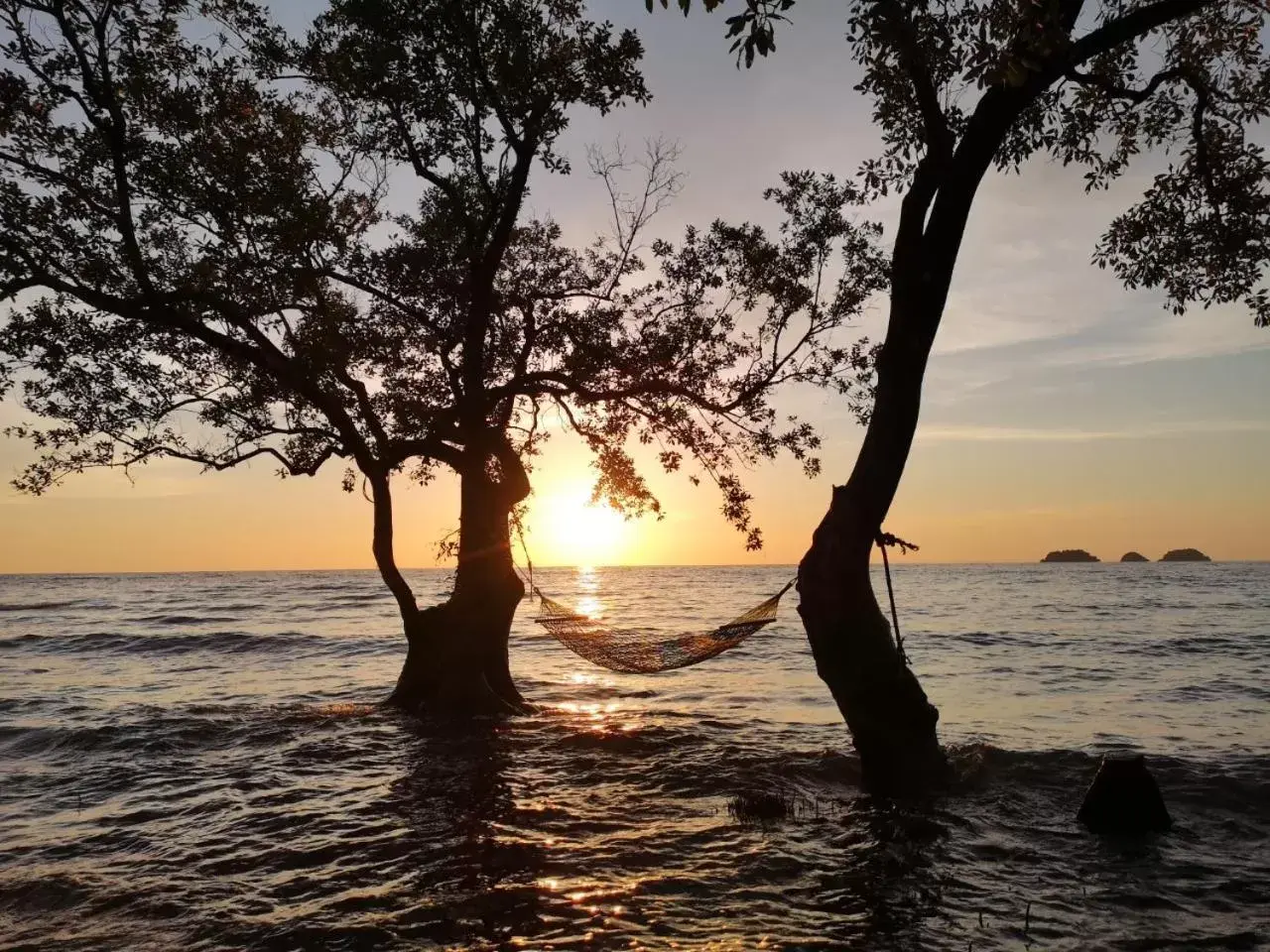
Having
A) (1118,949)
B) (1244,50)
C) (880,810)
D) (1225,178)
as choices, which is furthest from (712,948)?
(1244,50)

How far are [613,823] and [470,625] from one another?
615 centimetres

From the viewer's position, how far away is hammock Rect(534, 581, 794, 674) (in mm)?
9648

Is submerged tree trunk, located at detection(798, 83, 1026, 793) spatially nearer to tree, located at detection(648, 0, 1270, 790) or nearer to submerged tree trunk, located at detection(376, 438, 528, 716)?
tree, located at detection(648, 0, 1270, 790)

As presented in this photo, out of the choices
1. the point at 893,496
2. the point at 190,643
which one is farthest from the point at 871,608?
the point at 190,643

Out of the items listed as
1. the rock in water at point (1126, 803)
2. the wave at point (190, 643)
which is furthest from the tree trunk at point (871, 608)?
the wave at point (190, 643)

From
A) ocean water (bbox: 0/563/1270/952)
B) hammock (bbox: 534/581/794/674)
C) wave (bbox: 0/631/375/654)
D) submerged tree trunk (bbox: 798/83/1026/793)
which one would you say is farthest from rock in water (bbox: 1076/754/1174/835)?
wave (bbox: 0/631/375/654)

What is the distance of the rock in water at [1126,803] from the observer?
7559mm

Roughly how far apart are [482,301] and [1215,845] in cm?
1135

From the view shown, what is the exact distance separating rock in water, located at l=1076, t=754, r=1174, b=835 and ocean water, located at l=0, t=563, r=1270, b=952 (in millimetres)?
200

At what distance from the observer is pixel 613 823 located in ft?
26.0

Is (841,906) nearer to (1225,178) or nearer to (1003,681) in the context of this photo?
(1225,178)

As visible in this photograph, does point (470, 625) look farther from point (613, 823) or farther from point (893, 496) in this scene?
point (893, 496)

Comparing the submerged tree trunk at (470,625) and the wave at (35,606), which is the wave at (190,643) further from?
the wave at (35,606)

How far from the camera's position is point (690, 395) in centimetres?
1398
